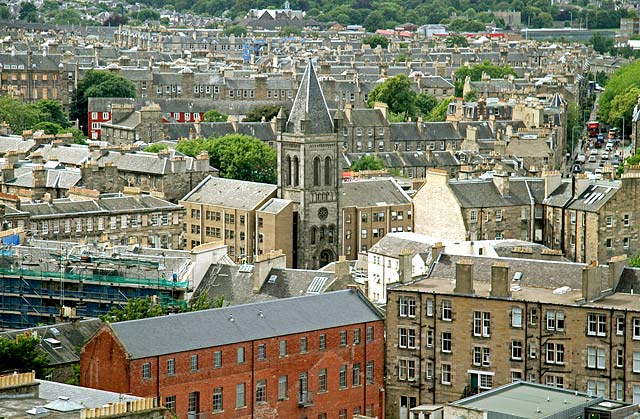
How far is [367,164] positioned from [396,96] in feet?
172

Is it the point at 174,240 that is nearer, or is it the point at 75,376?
the point at 75,376

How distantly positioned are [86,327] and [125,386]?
35.4 ft

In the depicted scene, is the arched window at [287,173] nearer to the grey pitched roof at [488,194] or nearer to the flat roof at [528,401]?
the grey pitched roof at [488,194]

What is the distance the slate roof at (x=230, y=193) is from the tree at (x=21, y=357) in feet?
148

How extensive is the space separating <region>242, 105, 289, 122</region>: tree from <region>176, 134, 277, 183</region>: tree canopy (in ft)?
90.8

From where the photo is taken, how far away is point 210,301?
84312mm

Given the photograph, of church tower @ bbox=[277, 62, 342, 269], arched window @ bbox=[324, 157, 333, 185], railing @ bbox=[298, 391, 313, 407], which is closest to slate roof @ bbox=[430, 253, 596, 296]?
railing @ bbox=[298, 391, 313, 407]

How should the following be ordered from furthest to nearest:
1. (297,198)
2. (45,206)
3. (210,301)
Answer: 1. (297,198)
2. (45,206)
3. (210,301)

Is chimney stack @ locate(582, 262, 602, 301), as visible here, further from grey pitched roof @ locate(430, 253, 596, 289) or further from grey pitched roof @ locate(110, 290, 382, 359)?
grey pitched roof @ locate(110, 290, 382, 359)

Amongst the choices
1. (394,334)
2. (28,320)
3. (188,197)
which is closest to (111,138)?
(188,197)

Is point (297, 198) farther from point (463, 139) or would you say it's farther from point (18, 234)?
point (463, 139)

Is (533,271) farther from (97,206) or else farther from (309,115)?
(309,115)

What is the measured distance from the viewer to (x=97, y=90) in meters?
194

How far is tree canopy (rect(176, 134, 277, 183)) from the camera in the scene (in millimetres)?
137250
